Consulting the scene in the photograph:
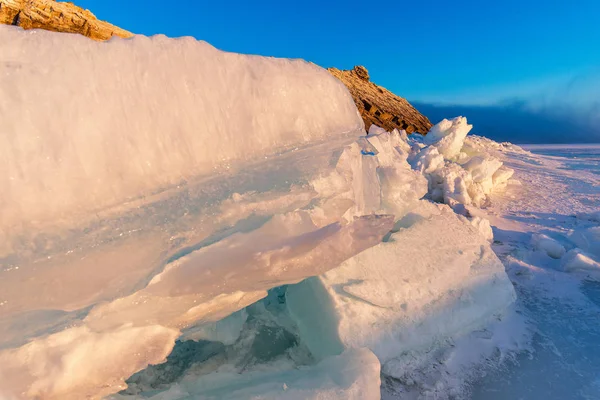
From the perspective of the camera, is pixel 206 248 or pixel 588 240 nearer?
pixel 206 248

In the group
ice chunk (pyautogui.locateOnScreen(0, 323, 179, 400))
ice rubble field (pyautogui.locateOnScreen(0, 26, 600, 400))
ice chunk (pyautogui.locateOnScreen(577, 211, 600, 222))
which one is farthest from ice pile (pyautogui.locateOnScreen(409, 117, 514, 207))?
ice chunk (pyautogui.locateOnScreen(0, 323, 179, 400))

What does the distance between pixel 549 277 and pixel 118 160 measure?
3.90 meters

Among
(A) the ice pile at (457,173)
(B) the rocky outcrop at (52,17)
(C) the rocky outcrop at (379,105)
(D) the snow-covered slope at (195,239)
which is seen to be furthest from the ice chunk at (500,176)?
(B) the rocky outcrop at (52,17)

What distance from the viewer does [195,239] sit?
175 centimetres

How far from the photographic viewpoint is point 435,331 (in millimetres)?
2436

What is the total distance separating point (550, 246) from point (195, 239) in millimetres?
4060

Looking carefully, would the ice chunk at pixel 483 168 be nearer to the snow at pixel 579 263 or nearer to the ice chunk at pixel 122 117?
the snow at pixel 579 263

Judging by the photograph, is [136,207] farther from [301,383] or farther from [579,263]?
[579,263]

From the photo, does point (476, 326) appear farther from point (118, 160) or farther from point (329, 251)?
point (118, 160)

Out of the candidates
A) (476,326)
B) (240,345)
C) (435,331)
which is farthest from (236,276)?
(476,326)

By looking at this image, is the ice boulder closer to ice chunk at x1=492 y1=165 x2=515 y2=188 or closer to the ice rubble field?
the ice rubble field

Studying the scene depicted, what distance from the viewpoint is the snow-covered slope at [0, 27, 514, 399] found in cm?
155

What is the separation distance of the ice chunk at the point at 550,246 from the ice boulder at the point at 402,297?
1549 mm

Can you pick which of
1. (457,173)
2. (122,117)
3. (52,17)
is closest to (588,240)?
(457,173)
